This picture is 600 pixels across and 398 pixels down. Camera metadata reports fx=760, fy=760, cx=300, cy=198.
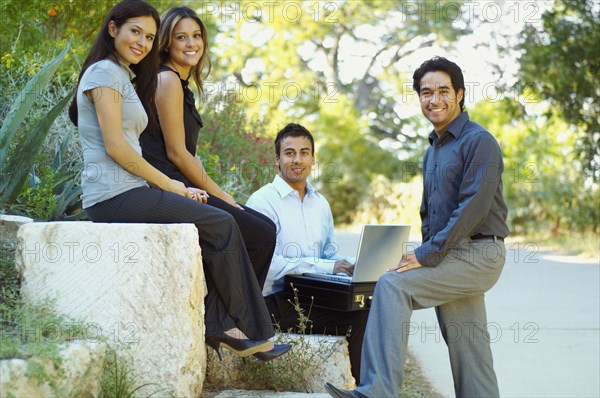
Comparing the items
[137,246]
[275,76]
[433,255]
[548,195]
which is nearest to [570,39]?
[548,195]

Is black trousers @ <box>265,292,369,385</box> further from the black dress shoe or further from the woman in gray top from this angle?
the black dress shoe

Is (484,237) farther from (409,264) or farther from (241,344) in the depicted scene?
(241,344)

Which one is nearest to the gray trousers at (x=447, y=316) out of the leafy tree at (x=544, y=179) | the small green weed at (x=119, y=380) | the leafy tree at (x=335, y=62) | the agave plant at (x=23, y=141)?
the small green weed at (x=119, y=380)

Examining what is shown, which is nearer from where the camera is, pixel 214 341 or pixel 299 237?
pixel 214 341

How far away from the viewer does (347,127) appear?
20.7 metres

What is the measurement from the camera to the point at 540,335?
6922mm

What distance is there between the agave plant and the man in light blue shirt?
130cm

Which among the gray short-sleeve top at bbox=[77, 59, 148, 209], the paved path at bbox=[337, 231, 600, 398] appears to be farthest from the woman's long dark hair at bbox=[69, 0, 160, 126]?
the paved path at bbox=[337, 231, 600, 398]

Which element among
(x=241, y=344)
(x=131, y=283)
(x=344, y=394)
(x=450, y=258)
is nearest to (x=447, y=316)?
(x=450, y=258)

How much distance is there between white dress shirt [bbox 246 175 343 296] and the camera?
14.7 ft

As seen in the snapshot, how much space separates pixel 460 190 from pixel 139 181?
1.49 m

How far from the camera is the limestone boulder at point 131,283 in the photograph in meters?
3.33

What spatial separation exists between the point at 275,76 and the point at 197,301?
19.9m

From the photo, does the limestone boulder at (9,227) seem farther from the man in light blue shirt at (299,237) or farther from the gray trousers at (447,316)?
the gray trousers at (447,316)
